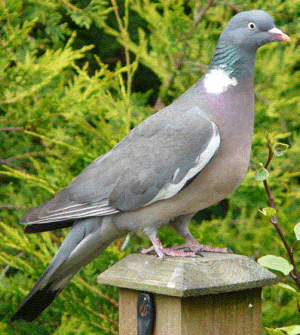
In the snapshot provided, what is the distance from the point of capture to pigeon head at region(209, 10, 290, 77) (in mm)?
2109

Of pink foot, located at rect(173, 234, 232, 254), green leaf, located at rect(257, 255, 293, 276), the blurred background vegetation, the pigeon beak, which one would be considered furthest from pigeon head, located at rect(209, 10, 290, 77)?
green leaf, located at rect(257, 255, 293, 276)

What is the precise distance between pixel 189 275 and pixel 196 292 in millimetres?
50

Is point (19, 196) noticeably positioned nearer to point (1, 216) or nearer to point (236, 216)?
point (1, 216)

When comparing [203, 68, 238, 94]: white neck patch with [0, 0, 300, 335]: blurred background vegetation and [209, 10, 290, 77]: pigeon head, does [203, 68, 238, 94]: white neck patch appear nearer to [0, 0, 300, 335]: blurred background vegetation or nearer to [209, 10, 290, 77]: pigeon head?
[209, 10, 290, 77]: pigeon head

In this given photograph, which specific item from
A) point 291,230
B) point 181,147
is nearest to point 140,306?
point 181,147

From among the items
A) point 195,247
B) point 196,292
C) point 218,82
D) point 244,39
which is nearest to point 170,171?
point 195,247

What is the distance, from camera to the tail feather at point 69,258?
77.2 inches

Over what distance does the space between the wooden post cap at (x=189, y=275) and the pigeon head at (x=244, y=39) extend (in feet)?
2.56

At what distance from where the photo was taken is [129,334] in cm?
160

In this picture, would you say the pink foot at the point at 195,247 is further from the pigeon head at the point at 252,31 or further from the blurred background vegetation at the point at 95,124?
the pigeon head at the point at 252,31

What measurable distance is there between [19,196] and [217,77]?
1496mm

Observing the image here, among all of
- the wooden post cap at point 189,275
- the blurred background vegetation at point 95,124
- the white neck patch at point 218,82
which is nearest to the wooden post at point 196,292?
the wooden post cap at point 189,275

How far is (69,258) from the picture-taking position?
2027 millimetres

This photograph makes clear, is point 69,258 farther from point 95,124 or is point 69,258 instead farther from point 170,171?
point 95,124
